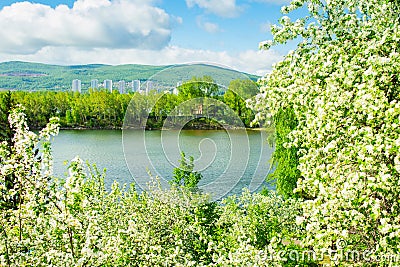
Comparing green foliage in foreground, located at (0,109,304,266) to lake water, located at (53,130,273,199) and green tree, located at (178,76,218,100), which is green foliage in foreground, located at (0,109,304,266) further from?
green tree, located at (178,76,218,100)

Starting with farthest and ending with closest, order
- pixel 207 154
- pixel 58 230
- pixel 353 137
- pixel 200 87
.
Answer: pixel 200 87
pixel 207 154
pixel 353 137
pixel 58 230

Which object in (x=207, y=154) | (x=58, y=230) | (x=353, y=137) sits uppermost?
(x=353, y=137)

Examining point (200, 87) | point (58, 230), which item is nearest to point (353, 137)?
point (58, 230)

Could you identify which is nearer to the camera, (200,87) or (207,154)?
(207,154)

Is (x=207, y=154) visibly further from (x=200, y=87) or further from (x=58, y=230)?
(x=58, y=230)

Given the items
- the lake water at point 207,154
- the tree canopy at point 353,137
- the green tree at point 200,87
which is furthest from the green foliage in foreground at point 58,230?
the green tree at point 200,87

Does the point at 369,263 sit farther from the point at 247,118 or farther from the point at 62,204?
the point at 247,118

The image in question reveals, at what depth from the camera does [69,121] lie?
235ft

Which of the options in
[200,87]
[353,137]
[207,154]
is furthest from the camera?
[200,87]

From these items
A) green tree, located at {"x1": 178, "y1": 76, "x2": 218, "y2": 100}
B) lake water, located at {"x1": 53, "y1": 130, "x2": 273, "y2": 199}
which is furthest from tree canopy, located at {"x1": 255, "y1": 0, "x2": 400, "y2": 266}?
green tree, located at {"x1": 178, "y1": 76, "x2": 218, "y2": 100}

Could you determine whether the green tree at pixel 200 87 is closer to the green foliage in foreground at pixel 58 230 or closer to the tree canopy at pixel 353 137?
the tree canopy at pixel 353 137

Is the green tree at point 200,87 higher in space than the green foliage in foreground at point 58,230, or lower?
higher

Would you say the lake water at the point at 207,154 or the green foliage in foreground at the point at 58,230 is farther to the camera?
the lake water at the point at 207,154

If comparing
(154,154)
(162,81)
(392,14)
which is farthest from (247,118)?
(392,14)
